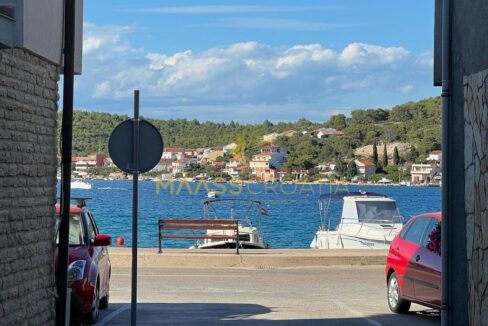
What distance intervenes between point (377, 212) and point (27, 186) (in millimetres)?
28442

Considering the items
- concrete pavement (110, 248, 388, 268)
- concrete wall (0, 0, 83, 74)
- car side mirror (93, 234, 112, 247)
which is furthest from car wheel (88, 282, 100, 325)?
concrete pavement (110, 248, 388, 268)

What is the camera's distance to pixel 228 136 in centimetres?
13450

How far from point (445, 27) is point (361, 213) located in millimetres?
28631

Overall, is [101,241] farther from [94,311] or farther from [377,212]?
[377,212]

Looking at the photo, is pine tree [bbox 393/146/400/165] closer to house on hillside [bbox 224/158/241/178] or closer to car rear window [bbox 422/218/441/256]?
house on hillside [bbox 224/158/241/178]

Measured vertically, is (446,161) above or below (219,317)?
above

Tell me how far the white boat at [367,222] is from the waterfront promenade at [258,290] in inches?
479

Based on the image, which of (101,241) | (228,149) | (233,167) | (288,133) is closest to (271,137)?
(288,133)

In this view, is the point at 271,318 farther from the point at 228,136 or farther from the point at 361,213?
the point at 228,136

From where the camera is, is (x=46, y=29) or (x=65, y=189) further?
(x=46, y=29)

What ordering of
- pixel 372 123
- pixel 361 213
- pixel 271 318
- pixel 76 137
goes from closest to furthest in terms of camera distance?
pixel 271 318
pixel 361 213
pixel 76 137
pixel 372 123

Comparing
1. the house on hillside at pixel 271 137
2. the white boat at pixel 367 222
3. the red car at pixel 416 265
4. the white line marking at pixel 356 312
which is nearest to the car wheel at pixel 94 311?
the white line marking at pixel 356 312

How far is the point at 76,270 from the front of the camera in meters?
13.9

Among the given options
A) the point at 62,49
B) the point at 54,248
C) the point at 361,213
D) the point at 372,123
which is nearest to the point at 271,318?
the point at 54,248
